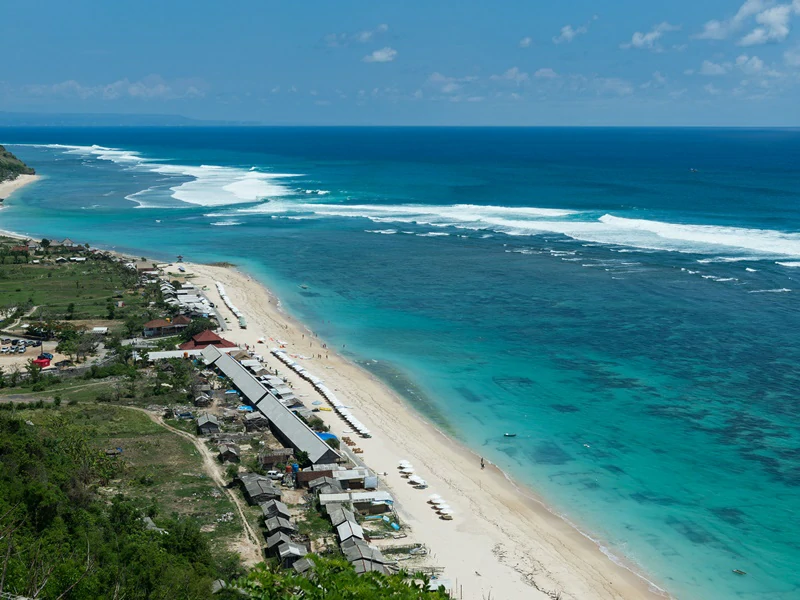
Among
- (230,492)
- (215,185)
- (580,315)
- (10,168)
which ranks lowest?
(230,492)

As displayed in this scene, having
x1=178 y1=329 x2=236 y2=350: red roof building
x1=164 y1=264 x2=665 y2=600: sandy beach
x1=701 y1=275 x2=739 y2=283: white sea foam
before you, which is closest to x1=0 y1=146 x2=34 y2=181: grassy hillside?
x1=178 y1=329 x2=236 y2=350: red roof building

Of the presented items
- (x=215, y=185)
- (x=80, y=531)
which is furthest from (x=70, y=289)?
(x=215, y=185)

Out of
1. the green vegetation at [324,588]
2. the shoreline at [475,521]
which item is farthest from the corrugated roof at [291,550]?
the green vegetation at [324,588]

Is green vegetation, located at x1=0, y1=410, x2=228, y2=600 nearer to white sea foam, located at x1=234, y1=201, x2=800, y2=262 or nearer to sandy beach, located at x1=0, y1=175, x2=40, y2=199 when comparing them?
white sea foam, located at x1=234, y1=201, x2=800, y2=262

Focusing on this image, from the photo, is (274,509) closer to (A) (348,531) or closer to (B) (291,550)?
(B) (291,550)

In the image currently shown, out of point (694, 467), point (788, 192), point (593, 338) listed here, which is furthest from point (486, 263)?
point (788, 192)
